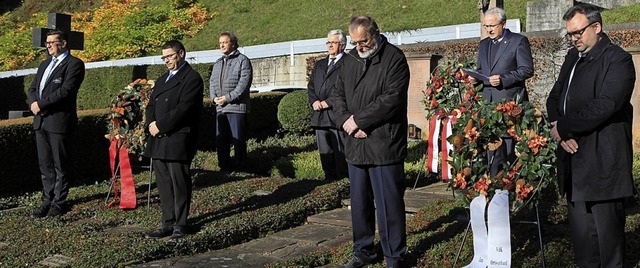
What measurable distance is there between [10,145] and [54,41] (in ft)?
7.54

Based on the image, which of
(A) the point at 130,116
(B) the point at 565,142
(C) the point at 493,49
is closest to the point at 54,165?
(A) the point at 130,116

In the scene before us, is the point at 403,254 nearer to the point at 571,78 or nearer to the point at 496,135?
the point at 496,135

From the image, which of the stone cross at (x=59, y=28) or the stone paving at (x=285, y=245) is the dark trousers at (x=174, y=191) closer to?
the stone paving at (x=285, y=245)

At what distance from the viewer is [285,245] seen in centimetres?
694

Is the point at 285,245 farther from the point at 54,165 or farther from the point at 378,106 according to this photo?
the point at 54,165

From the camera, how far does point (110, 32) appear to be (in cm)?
3484

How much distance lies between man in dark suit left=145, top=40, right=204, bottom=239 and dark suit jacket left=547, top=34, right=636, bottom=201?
3565 mm

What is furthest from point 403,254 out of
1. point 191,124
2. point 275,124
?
point 275,124

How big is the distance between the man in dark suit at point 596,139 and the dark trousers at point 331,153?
450cm

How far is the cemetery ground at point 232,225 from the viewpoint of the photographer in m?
6.29

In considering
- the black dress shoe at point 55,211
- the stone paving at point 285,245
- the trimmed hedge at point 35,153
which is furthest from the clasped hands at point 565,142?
the trimmed hedge at point 35,153

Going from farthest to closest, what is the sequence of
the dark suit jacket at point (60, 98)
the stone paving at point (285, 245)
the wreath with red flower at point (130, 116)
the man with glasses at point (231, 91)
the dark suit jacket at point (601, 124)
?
the man with glasses at point (231, 91) < the wreath with red flower at point (130, 116) < the dark suit jacket at point (60, 98) < the stone paving at point (285, 245) < the dark suit jacket at point (601, 124)

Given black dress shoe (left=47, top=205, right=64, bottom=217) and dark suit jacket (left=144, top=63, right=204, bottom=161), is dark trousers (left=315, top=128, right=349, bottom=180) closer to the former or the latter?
dark suit jacket (left=144, top=63, right=204, bottom=161)

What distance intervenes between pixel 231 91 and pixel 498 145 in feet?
16.6
